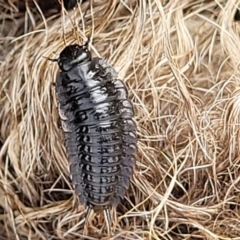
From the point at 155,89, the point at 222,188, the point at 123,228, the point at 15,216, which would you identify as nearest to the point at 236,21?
the point at 155,89

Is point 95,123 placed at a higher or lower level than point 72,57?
lower

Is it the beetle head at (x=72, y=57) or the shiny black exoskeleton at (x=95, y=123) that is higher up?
the beetle head at (x=72, y=57)

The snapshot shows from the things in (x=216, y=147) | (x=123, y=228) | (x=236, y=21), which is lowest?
(x=123, y=228)

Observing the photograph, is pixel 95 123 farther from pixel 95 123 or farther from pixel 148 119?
pixel 148 119

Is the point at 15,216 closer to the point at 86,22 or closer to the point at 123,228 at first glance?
the point at 123,228

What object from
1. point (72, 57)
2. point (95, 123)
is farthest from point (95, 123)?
point (72, 57)
